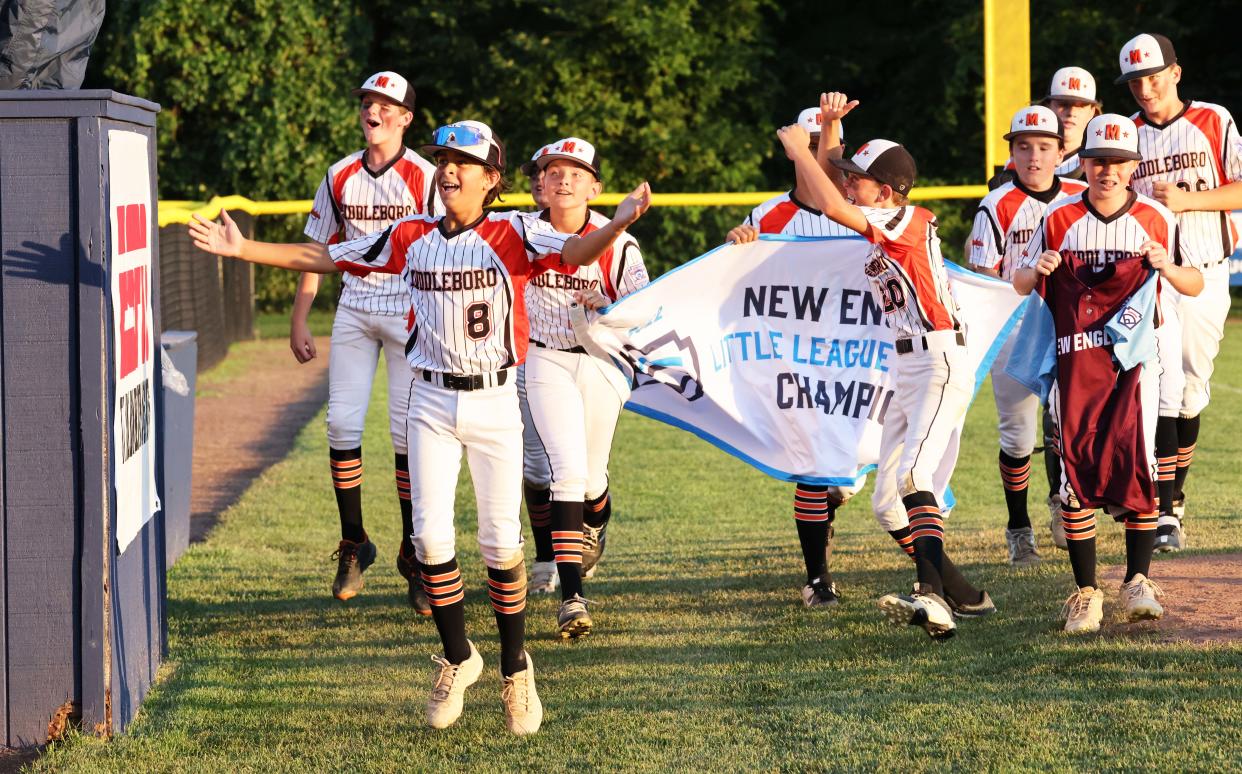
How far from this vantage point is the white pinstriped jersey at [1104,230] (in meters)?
6.57

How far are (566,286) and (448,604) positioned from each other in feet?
6.06

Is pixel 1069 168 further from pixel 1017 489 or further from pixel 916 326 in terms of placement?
pixel 916 326

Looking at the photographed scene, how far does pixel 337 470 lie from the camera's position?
784cm

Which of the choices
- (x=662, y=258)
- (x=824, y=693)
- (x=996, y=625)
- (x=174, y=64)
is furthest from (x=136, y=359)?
(x=174, y=64)

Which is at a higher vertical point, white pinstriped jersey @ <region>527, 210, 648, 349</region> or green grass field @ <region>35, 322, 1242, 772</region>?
white pinstriped jersey @ <region>527, 210, 648, 349</region>

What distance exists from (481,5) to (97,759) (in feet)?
80.9

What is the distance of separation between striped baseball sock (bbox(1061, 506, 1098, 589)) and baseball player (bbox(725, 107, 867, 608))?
3.84 feet

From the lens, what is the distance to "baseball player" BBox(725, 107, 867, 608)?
737 cm

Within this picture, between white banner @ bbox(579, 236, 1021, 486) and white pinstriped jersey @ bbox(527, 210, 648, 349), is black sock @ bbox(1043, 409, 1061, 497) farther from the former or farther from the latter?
white pinstriped jersey @ bbox(527, 210, 648, 349)

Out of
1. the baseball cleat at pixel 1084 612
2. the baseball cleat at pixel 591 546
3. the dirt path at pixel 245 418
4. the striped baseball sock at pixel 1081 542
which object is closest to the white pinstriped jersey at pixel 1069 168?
the striped baseball sock at pixel 1081 542

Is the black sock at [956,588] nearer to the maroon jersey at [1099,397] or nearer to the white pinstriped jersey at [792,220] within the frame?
the maroon jersey at [1099,397]

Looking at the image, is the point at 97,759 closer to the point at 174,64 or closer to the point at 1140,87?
the point at 1140,87

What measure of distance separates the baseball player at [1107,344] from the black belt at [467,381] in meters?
2.31

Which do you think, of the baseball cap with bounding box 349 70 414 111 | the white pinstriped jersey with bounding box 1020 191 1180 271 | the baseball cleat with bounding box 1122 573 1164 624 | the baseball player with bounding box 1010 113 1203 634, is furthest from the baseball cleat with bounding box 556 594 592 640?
the baseball cap with bounding box 349 70 414 111
